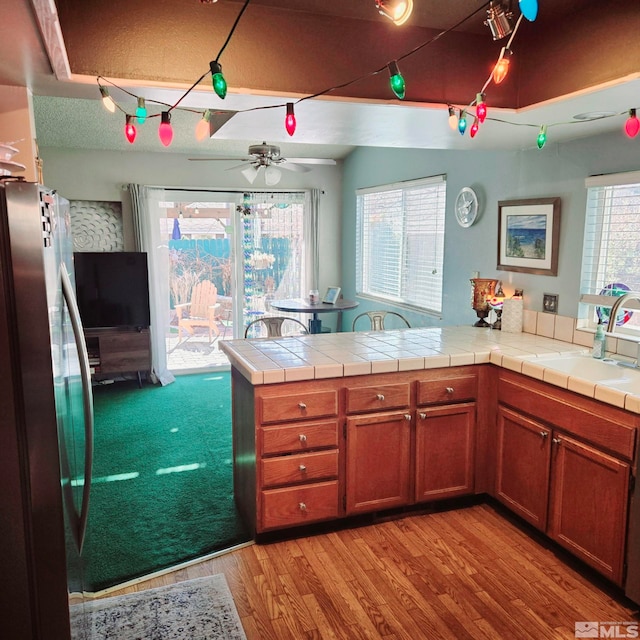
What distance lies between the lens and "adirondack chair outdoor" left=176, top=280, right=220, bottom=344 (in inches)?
252

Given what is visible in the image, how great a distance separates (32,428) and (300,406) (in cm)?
166

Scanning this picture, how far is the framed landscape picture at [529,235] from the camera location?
3410mm

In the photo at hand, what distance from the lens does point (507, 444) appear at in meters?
2.97

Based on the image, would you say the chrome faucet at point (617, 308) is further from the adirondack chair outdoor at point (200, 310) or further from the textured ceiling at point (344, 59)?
the adirondack chair outdoor at point (200, 310)

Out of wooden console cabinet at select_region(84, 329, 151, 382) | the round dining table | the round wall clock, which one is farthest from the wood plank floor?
wooden console cabinet at select_region(84, 329, 151, 382)

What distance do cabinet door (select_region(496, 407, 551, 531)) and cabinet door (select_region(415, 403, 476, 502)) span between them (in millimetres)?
163

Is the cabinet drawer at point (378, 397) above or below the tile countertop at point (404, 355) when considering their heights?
below

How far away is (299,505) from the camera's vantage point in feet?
9.18

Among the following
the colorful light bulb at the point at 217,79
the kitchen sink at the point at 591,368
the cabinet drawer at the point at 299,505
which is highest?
the colorful light bulb at the point at 217,79

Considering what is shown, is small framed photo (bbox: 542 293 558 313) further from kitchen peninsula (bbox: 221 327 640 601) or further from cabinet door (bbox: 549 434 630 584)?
cabinet door (bbox: 549 434 630 584)

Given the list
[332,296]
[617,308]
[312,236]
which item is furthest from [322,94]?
[312,236]

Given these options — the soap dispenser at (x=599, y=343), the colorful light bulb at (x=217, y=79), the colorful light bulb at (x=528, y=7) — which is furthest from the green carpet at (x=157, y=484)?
the soap dispenser at (x=599, y=343)

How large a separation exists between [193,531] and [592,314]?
2503 mm

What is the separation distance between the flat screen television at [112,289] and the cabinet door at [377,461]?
356cm
